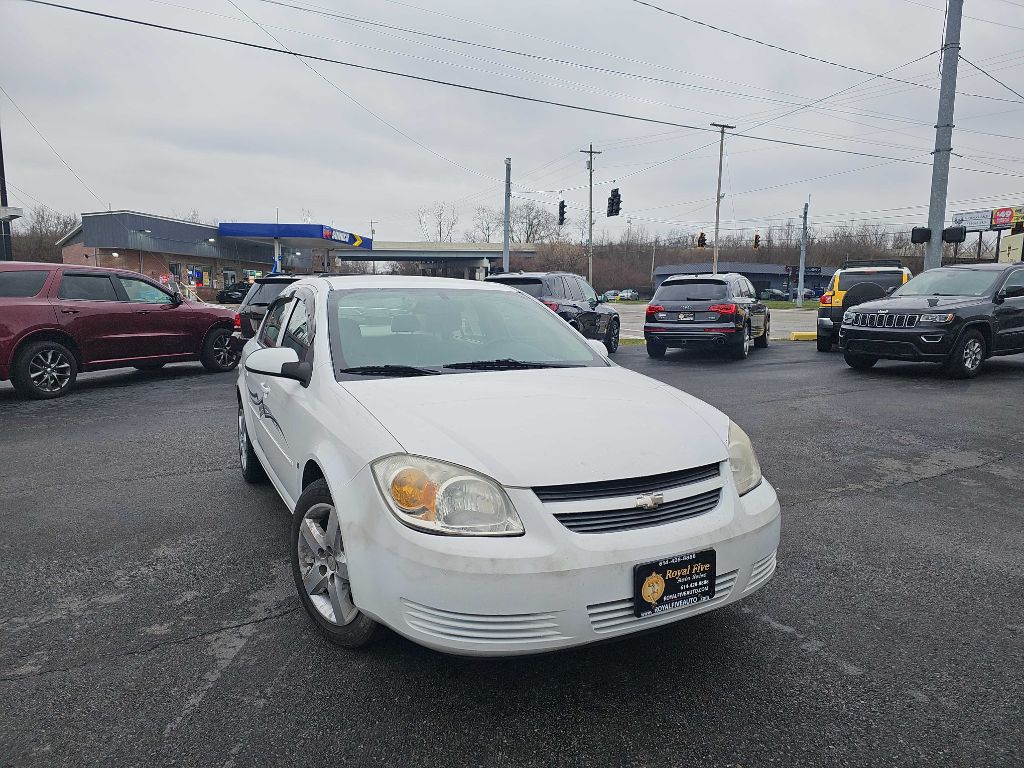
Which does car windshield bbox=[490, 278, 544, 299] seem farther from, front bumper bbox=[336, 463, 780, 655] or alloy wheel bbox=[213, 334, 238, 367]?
front bumper bbox=[336, 463, 780, 655]

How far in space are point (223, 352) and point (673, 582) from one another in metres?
10.6

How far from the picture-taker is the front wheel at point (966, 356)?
9805 millimetres

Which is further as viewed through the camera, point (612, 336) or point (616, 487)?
point (612, 336)

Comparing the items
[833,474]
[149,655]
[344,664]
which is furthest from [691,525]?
[833,474]

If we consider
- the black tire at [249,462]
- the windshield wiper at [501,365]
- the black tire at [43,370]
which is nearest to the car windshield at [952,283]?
the windshield wiper at [501,365]

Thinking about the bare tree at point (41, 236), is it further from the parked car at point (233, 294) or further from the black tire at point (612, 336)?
the black tire at point (612, 336)

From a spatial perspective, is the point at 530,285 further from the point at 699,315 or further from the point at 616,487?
the point at 616,487

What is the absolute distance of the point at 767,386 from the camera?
958 cm

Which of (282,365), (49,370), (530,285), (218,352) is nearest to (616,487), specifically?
(282,365)

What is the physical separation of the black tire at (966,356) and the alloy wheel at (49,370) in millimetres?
12463

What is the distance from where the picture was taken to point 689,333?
12.9 meters

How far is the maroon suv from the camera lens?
28.0ft

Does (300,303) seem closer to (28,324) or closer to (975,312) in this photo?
(28,324)

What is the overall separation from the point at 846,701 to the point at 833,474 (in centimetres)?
322
